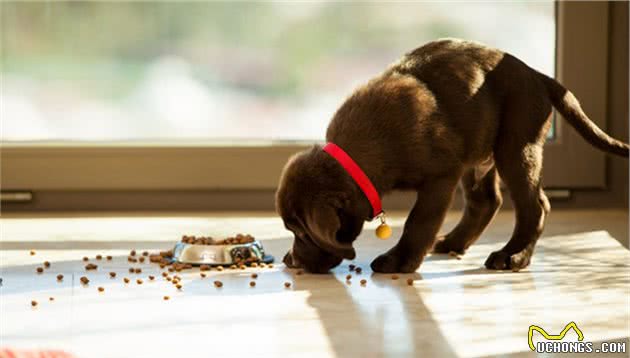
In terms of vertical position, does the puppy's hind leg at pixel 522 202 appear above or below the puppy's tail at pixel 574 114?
below

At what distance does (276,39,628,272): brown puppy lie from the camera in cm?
312

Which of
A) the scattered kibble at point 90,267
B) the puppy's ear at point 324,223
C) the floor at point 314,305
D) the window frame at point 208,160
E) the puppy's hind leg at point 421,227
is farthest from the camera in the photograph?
the window frame at point 208,160

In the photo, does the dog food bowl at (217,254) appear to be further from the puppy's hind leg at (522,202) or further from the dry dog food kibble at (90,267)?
the puppy's hind leg at (522,202)

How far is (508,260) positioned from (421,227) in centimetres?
31

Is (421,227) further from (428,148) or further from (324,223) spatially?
(324,223)

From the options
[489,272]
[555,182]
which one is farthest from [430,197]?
[555,182]

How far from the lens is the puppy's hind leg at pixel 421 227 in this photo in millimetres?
3213

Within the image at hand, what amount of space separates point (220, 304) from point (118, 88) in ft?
7.82

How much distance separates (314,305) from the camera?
9.21 feet

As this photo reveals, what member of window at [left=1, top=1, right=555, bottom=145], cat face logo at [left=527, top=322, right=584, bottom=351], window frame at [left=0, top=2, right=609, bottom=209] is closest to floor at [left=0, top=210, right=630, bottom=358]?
cat face logo at [left=527, top=322, right=584, bottom=351]

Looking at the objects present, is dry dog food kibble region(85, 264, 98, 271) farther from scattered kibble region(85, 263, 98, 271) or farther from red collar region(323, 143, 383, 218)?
red collar region(323, 143, 383, 218)

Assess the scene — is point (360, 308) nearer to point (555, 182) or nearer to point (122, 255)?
point (122, 255)

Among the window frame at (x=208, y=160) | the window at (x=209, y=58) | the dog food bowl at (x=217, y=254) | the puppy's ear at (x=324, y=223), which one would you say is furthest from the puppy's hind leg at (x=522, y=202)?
the window at (x=209, y=58)

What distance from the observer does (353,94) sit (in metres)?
3.30
